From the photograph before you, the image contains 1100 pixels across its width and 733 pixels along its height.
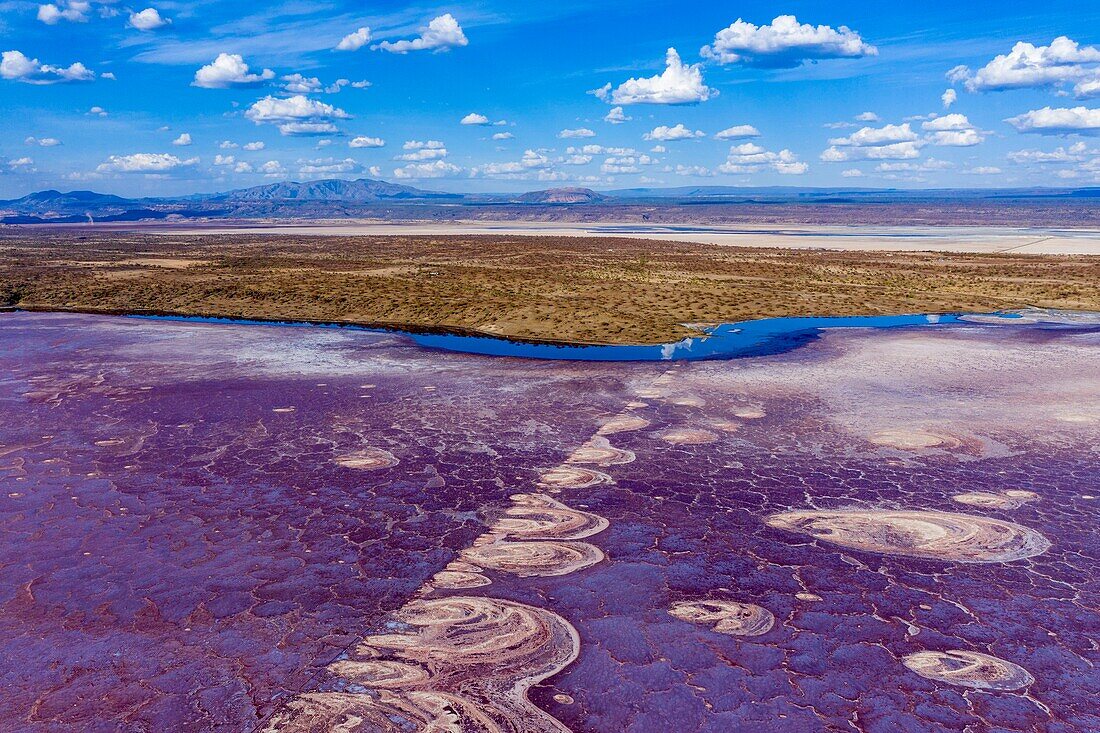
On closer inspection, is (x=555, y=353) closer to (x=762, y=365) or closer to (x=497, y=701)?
(x=762, y=365)

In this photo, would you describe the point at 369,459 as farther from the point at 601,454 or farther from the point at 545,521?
the point at 601,454

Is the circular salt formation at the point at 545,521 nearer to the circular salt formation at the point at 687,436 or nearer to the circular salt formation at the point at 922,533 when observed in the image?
the circular salt formation at the point at 922,533

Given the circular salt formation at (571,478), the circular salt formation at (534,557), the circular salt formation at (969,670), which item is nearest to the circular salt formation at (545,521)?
the circular salt formation at (534,557)

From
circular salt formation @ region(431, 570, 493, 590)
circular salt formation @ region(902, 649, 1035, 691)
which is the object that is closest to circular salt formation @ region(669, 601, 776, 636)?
circular salt formation @ region(902, 649, 1035, 691)

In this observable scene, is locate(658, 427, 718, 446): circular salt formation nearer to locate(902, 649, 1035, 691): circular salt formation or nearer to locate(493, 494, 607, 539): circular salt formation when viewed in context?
locate(493, 494, 607, 539): circular salt formation

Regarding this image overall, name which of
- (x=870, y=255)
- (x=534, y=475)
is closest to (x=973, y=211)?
(x=870, y=255)

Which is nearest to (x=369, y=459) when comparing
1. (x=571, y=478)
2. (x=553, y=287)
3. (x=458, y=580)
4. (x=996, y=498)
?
(x=571, y=478)

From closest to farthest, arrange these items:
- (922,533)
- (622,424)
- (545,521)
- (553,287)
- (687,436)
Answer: (922,533), (545,521), (687,436), (622,424), (553,287)
